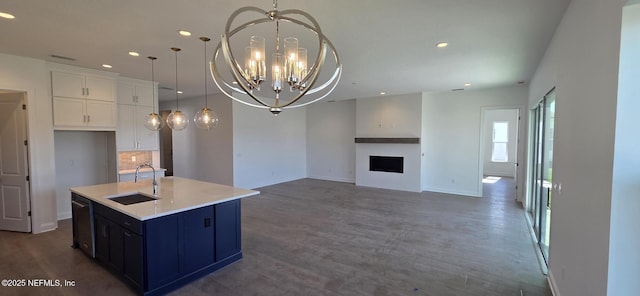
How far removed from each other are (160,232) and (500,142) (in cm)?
1187

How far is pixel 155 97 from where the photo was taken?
5.96 metres

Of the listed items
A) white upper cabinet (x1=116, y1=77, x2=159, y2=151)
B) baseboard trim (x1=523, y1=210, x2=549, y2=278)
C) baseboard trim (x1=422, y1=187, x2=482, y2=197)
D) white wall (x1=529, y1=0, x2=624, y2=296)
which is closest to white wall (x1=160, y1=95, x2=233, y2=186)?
white upper cabinet (x1=116, y1=77, x2=159, y2=151)

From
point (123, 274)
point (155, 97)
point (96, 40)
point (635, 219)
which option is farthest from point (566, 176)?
point (155, 97)

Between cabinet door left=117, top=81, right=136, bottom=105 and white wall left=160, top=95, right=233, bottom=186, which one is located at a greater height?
cabinet door left=117, top=81, right=136, bottom=105

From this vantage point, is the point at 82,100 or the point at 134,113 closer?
the point at 82,100

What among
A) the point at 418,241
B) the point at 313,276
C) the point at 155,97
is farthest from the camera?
the point at 155,97

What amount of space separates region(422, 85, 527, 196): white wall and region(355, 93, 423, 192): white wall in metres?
0.29

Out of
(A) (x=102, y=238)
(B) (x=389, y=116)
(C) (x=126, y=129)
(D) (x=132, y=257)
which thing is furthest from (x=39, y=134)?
(B) (x=389, y=116)

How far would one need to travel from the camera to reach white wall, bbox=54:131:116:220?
5023 millimetres

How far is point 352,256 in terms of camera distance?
3566 millimetres

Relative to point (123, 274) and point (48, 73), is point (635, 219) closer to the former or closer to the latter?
point (123, 274)

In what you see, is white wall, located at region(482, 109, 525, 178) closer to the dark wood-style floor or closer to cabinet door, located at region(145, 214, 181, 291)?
the dark wood-style floor

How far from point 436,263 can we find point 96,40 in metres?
4.99

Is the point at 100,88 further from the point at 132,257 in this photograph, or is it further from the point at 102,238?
the point at 132,257
